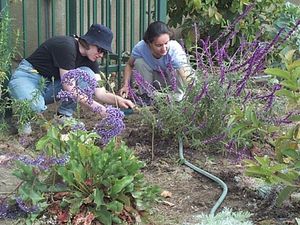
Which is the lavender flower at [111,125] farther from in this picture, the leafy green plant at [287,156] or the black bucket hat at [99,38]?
the black bucket hat at [99,38]

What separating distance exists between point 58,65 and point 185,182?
1646 mm

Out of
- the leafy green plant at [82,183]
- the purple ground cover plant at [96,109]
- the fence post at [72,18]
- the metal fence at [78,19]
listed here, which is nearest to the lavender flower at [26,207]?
the leafy green plant at [82,183]

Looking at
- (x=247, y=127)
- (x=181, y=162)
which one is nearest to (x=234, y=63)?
(x=181, y=162)

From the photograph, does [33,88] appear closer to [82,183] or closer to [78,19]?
[78,19]

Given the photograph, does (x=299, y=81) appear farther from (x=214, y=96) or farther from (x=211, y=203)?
(x=214, y=96)

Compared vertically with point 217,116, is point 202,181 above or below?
below

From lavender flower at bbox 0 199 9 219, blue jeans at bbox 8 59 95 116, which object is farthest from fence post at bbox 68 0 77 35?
lavender flower at bbox 0 199 9 219

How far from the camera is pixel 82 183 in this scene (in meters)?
3.51

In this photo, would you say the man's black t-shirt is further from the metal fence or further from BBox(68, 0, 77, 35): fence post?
BBox(68, 0, 77, 35): fence post

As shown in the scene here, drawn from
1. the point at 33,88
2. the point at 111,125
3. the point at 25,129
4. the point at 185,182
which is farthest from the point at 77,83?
the point at 33,88

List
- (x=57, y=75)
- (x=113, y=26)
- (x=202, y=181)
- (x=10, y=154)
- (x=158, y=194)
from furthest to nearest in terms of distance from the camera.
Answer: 1. (x=113, y=26)
2. (x=57, y=75)
3. (x=10, y=154)
4. (x=202, y=181)
5. (x=158, y=194)

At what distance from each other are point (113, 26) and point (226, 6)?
52.0 inches

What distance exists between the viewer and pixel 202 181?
4.42 meters

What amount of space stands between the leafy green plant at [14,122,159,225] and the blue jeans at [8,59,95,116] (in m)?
1.60
